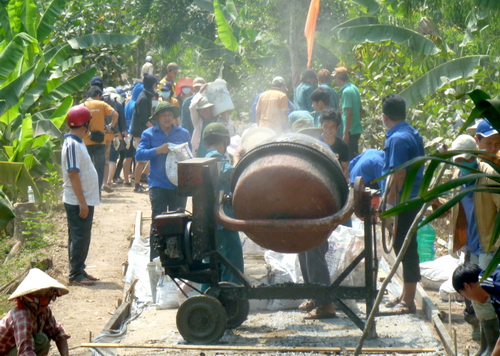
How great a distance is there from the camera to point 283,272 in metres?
6.73

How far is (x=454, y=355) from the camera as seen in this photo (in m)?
4.73

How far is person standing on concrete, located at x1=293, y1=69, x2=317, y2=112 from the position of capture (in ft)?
34.5

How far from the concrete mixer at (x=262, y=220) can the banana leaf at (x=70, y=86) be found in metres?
6.38

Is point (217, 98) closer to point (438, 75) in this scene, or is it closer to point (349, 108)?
point (349, 108)

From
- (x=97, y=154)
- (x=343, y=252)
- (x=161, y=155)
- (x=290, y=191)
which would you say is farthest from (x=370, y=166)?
(x=97, y=154)

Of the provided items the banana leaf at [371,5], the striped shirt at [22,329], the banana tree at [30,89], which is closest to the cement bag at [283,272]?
the striped shirt at [22,329]

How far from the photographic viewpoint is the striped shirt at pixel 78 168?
7.25m

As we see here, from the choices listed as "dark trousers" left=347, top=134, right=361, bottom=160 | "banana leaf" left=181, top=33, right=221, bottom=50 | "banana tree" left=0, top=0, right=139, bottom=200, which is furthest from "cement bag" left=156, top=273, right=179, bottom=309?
"banana leaf" left=181, top=33, right=221, bottom=50

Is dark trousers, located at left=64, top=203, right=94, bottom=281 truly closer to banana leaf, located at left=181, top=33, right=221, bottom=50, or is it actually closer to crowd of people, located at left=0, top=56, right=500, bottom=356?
crowd of people, located at left=0, top=56, right=500, bottom=356

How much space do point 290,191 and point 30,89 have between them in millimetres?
7322

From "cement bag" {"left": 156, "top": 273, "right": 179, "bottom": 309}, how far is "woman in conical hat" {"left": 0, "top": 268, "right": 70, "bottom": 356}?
2049 millimetres

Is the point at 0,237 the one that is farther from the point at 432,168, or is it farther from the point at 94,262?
the point at 432,168

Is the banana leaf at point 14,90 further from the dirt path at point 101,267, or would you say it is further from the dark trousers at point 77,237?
the dark trousers at point 77,237

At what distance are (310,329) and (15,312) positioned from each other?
2.52 meters
